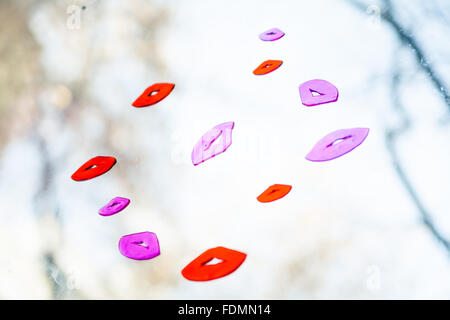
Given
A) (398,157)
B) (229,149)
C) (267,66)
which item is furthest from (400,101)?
(229,149)

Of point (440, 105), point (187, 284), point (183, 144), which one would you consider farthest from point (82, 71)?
point (440, 105)

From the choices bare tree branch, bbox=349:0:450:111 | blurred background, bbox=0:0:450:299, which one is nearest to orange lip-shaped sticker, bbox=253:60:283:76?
blurred background, bbox=0:0:450:299

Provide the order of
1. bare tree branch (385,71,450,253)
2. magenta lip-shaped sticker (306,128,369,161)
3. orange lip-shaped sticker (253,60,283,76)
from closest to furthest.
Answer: bare tree branch (385,71,450,253) < magenta lip-shaped sticker (306,128,369,161) < orange lip-shaped sticker (253,60,283,76)

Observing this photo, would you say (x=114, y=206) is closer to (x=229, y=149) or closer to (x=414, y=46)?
(x=229, y=149)

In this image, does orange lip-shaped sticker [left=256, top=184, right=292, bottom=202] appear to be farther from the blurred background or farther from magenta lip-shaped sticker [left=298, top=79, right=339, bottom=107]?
magenta lip-shaped sticker [left=298, top=79, right=339, bottom=107]

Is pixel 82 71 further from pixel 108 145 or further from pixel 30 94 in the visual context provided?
pixel 108 145
